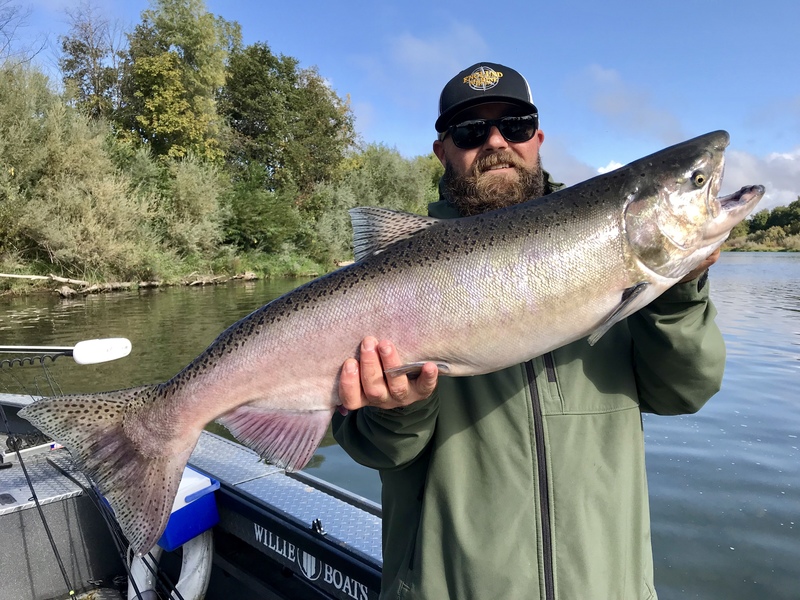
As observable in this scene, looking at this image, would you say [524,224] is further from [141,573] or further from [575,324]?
[141,573]

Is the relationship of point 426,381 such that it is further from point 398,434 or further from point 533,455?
point 533,455

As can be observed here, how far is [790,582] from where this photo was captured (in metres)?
4.84

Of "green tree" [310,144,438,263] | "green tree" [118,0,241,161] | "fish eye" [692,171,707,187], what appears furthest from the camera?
"green tree" [310,144,438,263]

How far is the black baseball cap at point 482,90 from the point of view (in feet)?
9.26

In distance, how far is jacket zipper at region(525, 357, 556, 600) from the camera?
190cm

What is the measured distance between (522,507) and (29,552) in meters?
3.26

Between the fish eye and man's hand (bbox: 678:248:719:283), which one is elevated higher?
the fish eye

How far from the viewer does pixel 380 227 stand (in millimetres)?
2406

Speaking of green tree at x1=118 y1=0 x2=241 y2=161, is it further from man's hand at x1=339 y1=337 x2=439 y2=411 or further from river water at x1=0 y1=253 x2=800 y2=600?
man's hand at x1=339 y1=337 x2=439 y2=411

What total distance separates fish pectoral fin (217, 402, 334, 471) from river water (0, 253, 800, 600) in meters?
3.02

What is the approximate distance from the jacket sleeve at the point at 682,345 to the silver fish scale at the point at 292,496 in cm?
171

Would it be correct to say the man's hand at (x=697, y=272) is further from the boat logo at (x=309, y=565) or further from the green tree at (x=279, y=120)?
the green tree at (x=279, y=120)

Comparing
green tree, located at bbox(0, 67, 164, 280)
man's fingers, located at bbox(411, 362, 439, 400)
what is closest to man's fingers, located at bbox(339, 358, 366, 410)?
man's fingers, located at bbox(411, 362, 439, 400)

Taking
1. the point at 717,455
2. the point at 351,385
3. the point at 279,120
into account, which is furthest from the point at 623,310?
the point at 279,120
